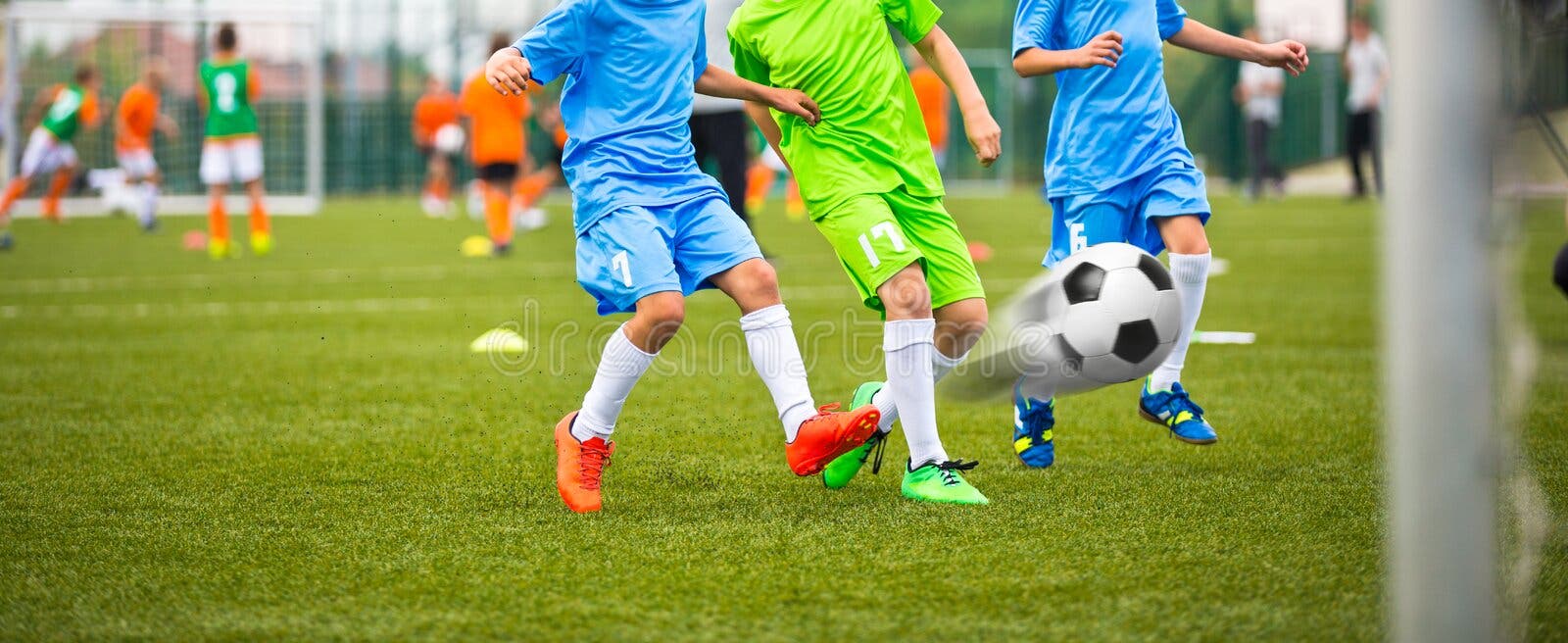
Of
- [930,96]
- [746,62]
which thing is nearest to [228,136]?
[930,96]

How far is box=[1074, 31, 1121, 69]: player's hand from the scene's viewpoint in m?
4.03

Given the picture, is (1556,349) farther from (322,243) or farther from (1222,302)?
(322,243)

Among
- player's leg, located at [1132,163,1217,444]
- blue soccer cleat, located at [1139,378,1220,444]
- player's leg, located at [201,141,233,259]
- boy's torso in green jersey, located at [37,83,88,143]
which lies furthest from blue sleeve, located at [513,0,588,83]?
boy's torso in green jersey, located at [37,83,88,143]

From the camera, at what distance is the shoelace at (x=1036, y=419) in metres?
4.41

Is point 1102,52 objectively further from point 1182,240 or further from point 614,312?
point 614,312

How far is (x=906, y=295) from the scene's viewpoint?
394 centimetres

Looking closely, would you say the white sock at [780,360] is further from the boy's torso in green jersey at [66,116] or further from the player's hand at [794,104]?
the boy's torso in green jersey at [66,116]

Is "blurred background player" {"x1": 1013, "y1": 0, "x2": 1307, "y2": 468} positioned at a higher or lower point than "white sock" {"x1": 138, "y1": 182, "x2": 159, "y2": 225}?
higher

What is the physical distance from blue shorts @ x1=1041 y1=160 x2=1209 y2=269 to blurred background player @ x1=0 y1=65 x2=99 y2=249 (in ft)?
47.7

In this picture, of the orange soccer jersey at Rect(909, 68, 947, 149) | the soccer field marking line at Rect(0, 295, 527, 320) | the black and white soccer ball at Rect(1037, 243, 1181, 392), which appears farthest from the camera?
the orange soccer jersey at Rect(909, 68, 947, 149)

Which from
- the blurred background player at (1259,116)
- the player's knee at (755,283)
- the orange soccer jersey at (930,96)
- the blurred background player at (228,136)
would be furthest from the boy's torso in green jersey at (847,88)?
the blurred background player at (1259,116)

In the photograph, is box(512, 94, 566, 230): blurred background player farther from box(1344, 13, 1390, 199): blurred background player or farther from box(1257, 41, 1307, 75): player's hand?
box(1257, 41, 1307, 75): player's hand

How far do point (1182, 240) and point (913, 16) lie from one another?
107 cm

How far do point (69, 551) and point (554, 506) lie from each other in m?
1.11
